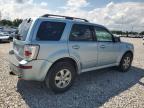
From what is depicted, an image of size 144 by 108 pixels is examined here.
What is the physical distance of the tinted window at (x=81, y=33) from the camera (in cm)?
511

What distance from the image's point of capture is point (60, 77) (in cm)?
487

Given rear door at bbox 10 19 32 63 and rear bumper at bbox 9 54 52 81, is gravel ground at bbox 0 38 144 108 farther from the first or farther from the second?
rear door at bbox 10 19 32 63

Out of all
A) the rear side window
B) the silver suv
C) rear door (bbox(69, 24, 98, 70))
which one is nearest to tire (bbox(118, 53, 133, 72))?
the silver suv

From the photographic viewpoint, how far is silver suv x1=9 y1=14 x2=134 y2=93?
14.4ft

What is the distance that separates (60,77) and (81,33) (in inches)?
53.8

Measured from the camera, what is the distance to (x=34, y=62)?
435cm

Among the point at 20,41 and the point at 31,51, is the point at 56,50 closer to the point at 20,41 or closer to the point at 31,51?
the point at 31,51

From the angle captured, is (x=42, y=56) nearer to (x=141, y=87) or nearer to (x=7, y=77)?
(x=7, y=77)

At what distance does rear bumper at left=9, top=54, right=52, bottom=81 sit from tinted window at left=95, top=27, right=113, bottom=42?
2.02 m

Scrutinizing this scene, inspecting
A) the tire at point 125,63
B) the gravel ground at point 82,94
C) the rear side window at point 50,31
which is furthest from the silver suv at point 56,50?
the tire at point 125,63

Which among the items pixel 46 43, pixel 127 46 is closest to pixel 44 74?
pixel 46 43

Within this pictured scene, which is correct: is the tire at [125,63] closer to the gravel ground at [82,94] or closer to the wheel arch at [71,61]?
the gravel ground at [82,94]

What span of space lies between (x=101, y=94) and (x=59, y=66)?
1318 millimetres

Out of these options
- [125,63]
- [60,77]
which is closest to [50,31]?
[60,77]
